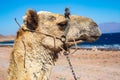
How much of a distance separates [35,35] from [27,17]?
32 centimetres

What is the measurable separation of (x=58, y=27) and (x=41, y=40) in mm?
473

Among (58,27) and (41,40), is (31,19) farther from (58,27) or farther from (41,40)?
(58,27)

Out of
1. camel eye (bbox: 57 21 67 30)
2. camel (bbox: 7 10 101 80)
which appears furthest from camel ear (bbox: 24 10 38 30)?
camel eye (bbox: 57 21 67 30)

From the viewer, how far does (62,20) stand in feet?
16.8

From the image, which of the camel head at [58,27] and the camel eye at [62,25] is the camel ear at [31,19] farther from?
the camel eye at [62,25]

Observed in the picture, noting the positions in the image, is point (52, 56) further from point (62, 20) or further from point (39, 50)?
point (62, 20)

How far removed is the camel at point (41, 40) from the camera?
4.52 meters

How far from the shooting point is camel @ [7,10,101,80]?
4.52 metres

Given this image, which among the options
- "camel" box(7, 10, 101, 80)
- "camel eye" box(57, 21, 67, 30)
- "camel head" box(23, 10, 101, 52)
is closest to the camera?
"camel" box(7, 10, 101, 80)

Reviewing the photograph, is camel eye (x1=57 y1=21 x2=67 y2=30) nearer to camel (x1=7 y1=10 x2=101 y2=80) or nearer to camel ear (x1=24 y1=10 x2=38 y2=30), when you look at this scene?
camel (x1=7 y1=10 x2=101 y2=80)

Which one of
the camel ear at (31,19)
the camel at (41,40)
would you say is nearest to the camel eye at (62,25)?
the camel at (41,40)

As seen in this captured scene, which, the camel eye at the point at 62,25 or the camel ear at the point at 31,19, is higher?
the camel ear at the point at 31,19

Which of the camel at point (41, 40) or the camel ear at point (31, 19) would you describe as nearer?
the camel at point (41, 40)

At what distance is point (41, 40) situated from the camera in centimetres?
476
